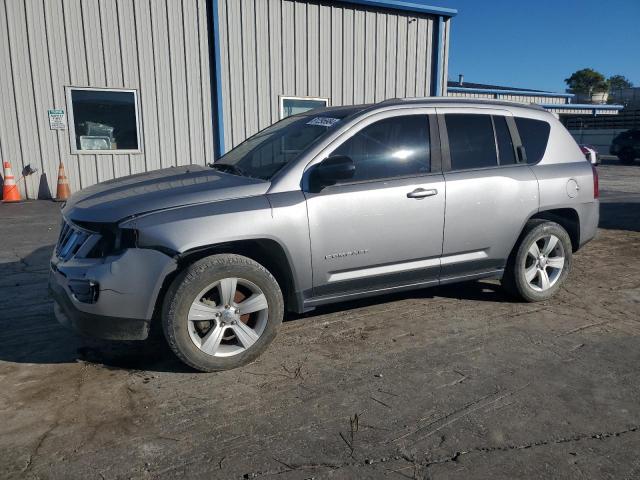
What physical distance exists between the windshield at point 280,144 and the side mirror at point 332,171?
269 mm

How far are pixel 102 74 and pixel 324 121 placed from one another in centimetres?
829

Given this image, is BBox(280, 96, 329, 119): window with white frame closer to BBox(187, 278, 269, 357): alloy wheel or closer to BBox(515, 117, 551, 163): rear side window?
BBox(515, 117, 551, 163): rear side window

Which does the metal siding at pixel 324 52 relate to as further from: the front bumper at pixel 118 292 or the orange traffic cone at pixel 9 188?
the front bumper at pixel 118 292

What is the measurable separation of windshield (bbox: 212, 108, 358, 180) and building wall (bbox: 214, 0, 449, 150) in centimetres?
762

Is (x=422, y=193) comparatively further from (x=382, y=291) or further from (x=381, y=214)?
(x=382, y=291)

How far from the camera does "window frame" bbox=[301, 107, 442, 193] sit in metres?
3.62

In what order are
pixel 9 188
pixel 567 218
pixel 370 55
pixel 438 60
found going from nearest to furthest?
pixel 567 218, pixel 9 188, pixel 370 55, pixel 438 60

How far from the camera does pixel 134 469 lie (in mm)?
2371

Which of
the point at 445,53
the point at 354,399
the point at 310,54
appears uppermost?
the point at 445,53

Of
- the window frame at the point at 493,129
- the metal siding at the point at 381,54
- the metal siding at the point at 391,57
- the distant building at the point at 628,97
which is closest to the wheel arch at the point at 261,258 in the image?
the window frame at the point at 493,129

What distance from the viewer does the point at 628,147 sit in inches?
927

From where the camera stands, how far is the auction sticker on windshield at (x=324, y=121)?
3896 millimetres

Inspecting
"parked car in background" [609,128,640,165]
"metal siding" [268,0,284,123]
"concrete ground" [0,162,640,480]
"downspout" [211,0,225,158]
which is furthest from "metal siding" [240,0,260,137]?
"parked car in background" [609,128,640,165]

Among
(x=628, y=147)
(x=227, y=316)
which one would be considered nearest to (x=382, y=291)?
(x=227, y=316)
